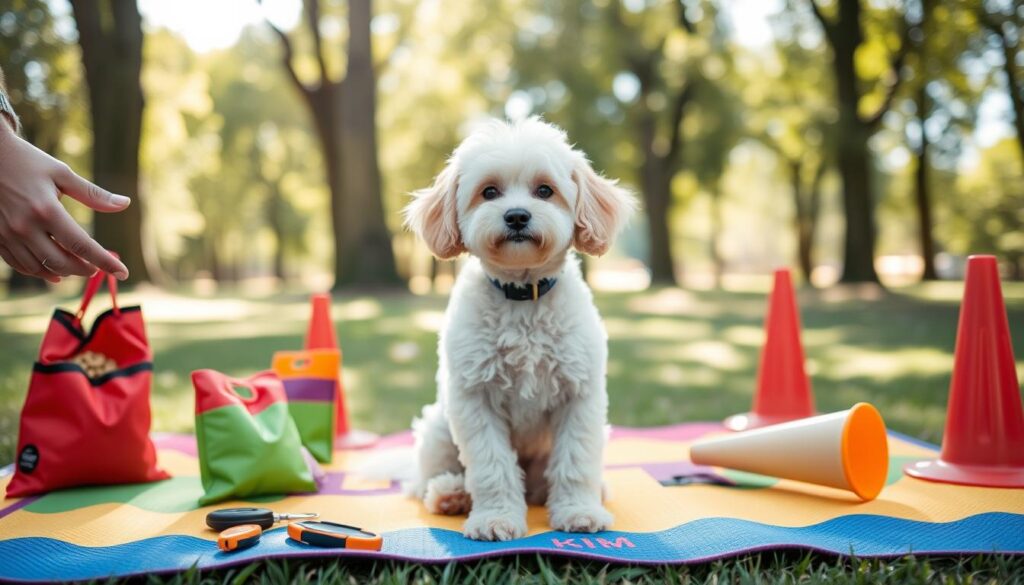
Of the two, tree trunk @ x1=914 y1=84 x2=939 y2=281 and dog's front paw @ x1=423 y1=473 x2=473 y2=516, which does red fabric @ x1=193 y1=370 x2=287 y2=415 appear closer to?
dog's front paw @ x1=423 y1=473 x2=473 y2=516

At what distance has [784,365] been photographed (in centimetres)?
477

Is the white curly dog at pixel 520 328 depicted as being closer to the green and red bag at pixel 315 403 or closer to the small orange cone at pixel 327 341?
the green and red bag at pixel 315 403

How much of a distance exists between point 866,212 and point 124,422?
56.6 ft

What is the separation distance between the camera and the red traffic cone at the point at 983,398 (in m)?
3.55

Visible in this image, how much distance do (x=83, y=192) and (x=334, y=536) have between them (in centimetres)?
148

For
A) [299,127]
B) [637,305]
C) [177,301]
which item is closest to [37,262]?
[177,301]

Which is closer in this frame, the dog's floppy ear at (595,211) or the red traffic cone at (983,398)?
the dog's floppy ear at (595,211)

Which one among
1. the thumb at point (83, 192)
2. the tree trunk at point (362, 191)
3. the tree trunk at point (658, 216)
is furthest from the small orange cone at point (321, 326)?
the tree trunk at point (658, 216)

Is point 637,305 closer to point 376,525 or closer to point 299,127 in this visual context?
point 376,525

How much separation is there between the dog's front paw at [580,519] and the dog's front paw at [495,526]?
15 cm

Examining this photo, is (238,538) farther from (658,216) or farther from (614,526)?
(658,216)

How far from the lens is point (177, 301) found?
1458 cm

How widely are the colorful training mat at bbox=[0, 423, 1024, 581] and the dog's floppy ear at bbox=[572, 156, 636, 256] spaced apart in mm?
1176

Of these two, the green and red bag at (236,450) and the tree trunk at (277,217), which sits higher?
the tree trunk at (277,217)
